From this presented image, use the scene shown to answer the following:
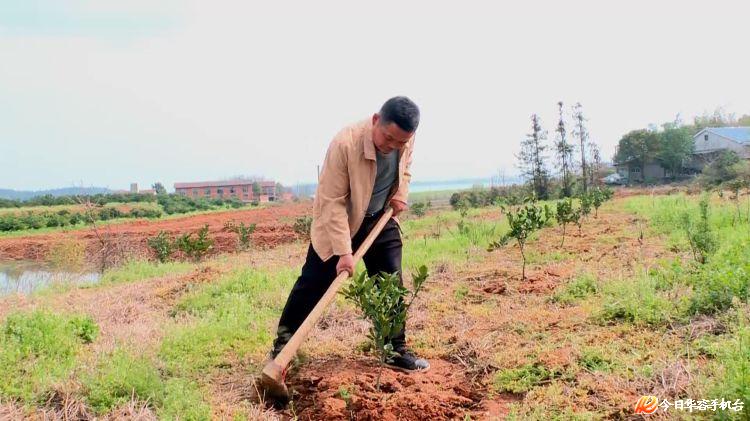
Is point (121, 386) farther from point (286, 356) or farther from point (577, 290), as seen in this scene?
point (577, 290)

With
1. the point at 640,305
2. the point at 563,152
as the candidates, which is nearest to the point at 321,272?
Result: the point at 640,305

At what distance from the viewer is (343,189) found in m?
2.94

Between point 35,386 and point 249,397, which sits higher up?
point 35,386

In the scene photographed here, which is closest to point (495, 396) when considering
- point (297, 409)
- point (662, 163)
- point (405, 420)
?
point (405, 420)

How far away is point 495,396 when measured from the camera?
2.87 metres

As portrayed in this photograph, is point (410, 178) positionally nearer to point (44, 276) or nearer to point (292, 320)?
point (292, 320)

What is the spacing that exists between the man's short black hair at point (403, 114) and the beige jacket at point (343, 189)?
0.23 metres

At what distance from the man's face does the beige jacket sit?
0.14 feet

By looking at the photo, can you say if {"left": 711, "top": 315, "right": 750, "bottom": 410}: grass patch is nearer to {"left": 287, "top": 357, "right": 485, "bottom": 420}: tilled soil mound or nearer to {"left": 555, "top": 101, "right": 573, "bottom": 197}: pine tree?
{"left": 287, "top": 357, "right": 485, "bottom": 420}: tilled soil mound

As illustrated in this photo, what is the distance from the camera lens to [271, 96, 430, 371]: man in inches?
109

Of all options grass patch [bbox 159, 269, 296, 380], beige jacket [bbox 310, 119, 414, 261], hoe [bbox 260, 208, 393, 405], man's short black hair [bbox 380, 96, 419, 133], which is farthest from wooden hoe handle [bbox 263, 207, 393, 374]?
grass patch [bbox 159, 269, 296, 380]

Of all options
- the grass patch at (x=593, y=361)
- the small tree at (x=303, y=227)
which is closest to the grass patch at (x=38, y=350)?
the grass patch at (x=593, y=361)

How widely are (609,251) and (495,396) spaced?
440 cm

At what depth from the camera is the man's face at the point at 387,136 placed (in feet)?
8.74
